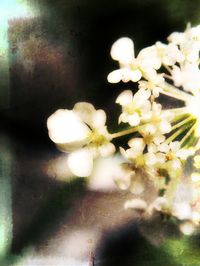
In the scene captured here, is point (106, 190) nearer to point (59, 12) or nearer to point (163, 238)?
point (163, 238)

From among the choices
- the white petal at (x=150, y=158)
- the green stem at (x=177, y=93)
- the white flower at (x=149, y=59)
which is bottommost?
the white petal at (x=150, y=158)

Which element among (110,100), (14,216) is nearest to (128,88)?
(110,100)

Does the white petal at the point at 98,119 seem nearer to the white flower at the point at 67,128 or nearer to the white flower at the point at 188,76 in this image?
the white flower at the point at 67,128

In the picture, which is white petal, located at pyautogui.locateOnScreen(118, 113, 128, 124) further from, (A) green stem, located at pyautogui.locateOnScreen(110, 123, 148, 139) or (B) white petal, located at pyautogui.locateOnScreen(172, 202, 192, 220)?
(B) white petal, located at pyautogui.locateOnScreen(172, 202, 192, 220)

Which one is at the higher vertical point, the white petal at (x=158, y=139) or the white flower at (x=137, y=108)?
the white flower at (x=137, y=108)

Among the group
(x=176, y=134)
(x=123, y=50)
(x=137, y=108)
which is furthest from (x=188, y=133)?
(x=123, y=50)

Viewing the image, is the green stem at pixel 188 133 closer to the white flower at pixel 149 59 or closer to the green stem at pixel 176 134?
the green stem at pixel 176 134

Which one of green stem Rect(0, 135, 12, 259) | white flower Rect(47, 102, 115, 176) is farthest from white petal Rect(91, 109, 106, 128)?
green stem Rect(0, 135, 12, 259)

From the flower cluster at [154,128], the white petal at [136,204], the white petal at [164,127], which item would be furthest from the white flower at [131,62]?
the white petal at [136,204]

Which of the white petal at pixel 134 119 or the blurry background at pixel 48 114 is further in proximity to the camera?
the blurry background at pixel 48 114
